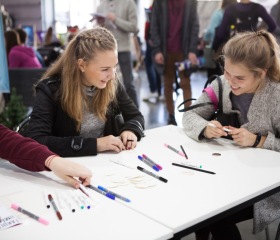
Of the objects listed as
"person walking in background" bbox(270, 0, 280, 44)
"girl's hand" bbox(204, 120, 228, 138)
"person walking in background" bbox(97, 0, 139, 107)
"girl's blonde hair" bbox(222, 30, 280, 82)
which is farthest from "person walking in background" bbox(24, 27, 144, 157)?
"person walking in background" bbox(270, 0, 280, 44)

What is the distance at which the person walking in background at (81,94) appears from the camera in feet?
6.08

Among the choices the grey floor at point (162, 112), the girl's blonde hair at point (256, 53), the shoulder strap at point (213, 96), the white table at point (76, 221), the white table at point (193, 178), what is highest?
the girl's blonde hair at point (256, 53)

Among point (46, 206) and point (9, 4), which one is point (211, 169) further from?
point (9, 4)

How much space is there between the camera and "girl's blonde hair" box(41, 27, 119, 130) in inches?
74.1

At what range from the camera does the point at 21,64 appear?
511 centimetres

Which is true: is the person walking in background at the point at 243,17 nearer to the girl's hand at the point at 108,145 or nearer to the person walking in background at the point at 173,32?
the person walking in background at the point at 173,32

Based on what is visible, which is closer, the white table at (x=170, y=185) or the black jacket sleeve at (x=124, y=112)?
the white table at (x=170, y=185)

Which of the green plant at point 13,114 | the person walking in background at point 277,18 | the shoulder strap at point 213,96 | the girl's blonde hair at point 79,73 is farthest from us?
the person walking in background at point 277,18

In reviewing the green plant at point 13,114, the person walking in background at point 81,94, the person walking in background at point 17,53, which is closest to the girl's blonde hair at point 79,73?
the person walking in background at point 81,94

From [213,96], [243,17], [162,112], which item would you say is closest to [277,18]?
[243,17]

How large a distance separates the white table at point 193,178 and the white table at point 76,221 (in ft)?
0.17

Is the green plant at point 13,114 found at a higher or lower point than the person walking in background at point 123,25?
lower

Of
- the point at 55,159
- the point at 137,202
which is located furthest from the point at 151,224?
the point at 55,159

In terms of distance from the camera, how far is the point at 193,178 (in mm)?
1382
